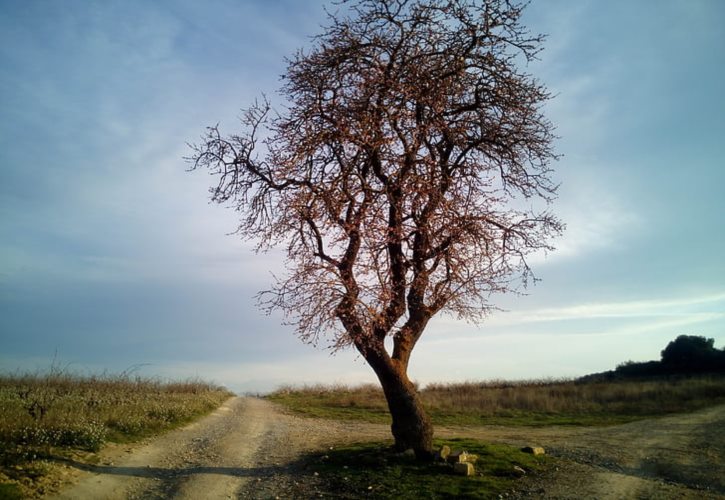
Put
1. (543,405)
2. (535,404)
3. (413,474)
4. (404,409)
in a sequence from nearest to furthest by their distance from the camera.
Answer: (413,474)
(404,409)
(543,405)
(535,404)

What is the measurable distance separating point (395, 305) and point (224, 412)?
17913mm

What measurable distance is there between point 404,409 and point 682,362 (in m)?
53.9

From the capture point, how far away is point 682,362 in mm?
53875

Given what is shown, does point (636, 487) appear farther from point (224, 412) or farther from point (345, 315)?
point (224, 412)

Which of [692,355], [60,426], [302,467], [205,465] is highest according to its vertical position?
[692,355]

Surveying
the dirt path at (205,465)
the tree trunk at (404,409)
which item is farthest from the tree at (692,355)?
the tree trunk at (404,409)

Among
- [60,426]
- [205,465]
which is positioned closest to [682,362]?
[205,465]

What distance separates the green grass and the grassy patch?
12.3 metres

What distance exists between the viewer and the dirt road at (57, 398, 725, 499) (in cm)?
1034

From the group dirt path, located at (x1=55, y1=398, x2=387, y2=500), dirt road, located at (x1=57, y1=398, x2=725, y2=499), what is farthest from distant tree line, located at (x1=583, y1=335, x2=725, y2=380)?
dirt path, located at (x1=55, y1=398, x2=387, y2=500)

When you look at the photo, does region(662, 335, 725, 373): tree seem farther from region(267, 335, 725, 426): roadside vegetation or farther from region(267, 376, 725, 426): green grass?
region(267, 376, 725, 426): green grass

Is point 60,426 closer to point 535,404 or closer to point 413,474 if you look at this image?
point 413,474

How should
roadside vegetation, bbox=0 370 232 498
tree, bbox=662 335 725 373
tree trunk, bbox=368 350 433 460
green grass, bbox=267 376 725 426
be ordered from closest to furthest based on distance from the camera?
roadside vegetation, bbox=0 370 232 498
tree trunk, bbox=368 350 433 460
green grass, bbox=267 376 725 426
tree, bbox=662 335 725 373

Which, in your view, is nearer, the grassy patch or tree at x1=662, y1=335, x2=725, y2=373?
the grassy patch
